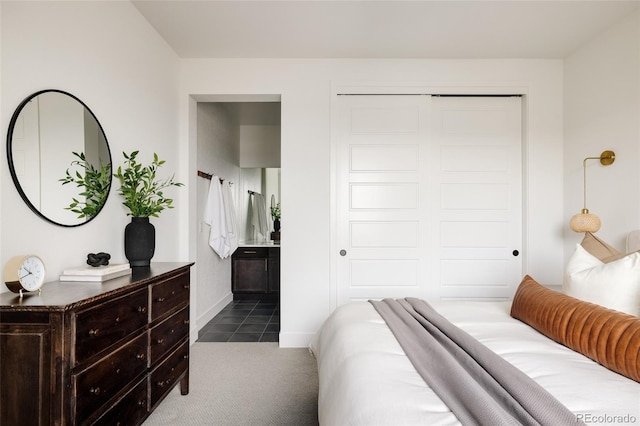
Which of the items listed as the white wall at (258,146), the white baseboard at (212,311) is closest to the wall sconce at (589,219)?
the white baseboard at (212,311)

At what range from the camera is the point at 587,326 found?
4.43 ft

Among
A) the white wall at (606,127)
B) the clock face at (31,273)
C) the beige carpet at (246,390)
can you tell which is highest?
the white wall at (606,127)

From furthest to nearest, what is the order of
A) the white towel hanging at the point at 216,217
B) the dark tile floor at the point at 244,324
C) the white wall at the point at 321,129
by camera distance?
1. the white towel hanging at the point at 216,217
2. the dark tile floor at the point at 244,324
3. the white wall at the point at 321,129

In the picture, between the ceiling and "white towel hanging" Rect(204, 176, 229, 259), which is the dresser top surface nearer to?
the ceiling

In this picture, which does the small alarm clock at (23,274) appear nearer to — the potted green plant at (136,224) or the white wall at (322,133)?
the potted green plant at (136,224)

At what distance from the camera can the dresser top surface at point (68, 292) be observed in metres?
1.19

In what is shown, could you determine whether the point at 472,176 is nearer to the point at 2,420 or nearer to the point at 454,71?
the point at 454,71

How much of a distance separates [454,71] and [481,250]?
70.8 inches

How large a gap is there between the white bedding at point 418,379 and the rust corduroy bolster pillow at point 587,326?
0.04 metres

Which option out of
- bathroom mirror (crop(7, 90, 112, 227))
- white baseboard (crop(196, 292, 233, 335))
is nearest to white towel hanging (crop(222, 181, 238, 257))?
white baseboard (crop(196, 292, 233, 335))

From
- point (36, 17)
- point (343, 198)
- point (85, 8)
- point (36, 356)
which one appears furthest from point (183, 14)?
point (36, 356)

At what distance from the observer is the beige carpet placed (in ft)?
6.75

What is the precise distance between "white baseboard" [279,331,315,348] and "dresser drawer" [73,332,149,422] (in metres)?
1.59

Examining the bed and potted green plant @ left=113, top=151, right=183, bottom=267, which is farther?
potted green plant @ left=113, top=151, right=183, bottom=267
